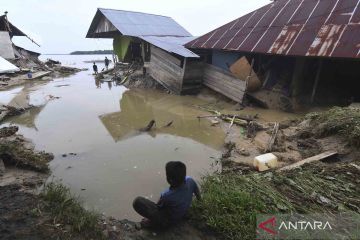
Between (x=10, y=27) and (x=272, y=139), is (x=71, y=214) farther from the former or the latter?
(x=10, y=27)

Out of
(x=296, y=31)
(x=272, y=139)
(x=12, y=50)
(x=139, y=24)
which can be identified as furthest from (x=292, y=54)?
(x=12, y=50)

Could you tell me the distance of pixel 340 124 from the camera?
→ 657 cm

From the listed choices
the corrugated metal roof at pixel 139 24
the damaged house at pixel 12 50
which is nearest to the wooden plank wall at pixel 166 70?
the corrugated metal roof at pixel 139 24

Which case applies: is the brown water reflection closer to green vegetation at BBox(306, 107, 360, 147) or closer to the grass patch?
green vegetation at BBox(306, 107, 360, 147)

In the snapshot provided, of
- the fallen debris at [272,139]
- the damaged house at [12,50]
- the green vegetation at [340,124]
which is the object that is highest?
the green vegetation at [340,124]

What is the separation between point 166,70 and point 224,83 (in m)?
4.03

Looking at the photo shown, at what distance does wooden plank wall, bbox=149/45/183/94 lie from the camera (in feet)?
50.2

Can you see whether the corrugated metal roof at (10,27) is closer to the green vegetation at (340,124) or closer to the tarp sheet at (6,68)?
the tarp sheet at (6,68)

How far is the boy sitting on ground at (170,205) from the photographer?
11.9ft

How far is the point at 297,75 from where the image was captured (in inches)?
459

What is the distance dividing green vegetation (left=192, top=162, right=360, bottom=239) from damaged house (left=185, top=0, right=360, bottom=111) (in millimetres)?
6044

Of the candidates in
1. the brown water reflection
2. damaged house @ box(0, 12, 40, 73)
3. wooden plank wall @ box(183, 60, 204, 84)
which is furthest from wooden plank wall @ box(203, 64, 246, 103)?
damaged house @ box(0, 12, 40, 73)

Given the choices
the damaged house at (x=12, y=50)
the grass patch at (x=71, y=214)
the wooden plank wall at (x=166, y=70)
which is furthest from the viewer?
the damaged house at (x=12, y=50)

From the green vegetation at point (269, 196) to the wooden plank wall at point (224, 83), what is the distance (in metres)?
8.13
